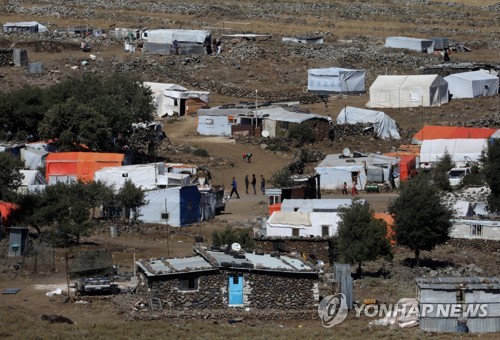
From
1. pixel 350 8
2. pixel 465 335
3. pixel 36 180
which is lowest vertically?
pixel 465 335

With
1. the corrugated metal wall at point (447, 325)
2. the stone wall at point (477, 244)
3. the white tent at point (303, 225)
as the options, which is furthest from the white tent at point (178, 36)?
the corrugated metal wall at point (447, 325)

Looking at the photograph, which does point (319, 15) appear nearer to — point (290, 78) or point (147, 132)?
point (290, 78)

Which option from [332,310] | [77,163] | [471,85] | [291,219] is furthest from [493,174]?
[471,85]

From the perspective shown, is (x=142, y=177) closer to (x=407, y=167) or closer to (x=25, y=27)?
(x=407, y=167)

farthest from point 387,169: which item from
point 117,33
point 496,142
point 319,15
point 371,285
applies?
point 319,15

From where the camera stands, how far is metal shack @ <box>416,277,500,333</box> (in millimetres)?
33250

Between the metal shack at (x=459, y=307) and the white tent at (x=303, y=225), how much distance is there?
29.8 feet

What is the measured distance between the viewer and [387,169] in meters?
53.3

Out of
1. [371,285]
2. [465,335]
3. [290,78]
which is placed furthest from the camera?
[290,78]

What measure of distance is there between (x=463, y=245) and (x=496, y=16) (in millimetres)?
60034

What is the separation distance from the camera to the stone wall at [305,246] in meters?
40.1

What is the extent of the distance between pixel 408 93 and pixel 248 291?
35.6 metres

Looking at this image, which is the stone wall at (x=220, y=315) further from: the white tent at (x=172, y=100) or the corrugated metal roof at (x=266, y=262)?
the white tent at (x=172, y=100)

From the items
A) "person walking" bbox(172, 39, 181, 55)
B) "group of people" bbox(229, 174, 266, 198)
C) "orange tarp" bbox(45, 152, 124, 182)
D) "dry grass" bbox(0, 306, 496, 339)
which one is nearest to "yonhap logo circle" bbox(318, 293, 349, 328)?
"dry grass" bbox(0, 306, 496, 339)
